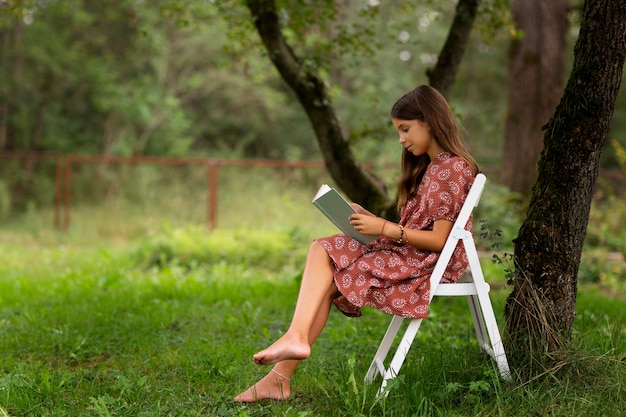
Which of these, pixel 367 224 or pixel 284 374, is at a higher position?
pixel 367 224

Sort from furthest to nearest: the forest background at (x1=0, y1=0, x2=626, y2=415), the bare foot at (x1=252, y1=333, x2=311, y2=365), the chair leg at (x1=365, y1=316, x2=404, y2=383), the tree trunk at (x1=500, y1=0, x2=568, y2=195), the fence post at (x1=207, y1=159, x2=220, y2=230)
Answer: the fence post at (x1=207, y1=159, x2=220, y2=230) → the tree trunk at (x1=500, y1=0, x2=568, y2=195) → the forest background at (x1=0, y1=0, x2=626, y2=415) → the chair leg at (x1=365, y1=316, x2=404, y2=383) → the bare foot at (x1=252, y1=333, x2=311, y2=365)

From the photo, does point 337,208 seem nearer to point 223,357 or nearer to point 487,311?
point 487,311

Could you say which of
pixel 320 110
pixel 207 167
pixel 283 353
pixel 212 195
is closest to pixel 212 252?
pixel 212 195

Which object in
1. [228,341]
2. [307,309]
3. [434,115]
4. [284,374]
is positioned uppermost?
[434,115]

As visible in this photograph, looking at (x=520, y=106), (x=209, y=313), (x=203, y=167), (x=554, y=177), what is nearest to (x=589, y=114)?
(x=554, y=177)

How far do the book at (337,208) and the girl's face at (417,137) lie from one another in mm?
430

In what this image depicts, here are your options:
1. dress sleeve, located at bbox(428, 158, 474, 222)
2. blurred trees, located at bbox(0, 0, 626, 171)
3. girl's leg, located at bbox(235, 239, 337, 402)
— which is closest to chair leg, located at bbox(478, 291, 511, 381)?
dress sleeve, located at bbox(428, 158, 474, 222)

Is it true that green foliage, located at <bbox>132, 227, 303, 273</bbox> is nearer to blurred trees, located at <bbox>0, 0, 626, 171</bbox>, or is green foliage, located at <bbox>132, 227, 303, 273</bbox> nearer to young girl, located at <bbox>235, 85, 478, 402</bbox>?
blurred trees, located at <bbox>0, 0, 626, 171</bbox>

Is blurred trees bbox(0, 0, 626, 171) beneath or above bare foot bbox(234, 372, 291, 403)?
above

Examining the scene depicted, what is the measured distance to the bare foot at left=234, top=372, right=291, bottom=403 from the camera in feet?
10.3

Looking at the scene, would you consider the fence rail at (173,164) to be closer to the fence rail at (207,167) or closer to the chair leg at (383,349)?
the fence rail at (207,167)

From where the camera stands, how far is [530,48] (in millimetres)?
9852

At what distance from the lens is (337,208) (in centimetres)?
302

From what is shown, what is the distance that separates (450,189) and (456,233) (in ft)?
0.68
